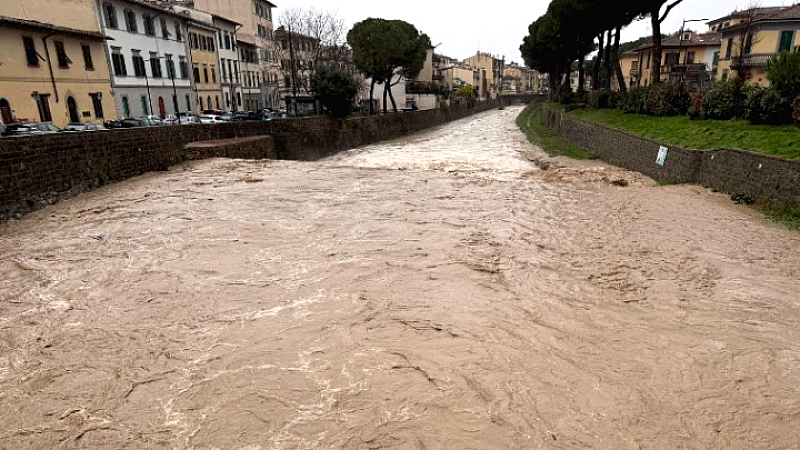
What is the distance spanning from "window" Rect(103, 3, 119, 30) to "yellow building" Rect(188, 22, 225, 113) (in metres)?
9.71

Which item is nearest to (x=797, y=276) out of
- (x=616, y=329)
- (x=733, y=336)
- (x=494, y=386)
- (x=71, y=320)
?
(x=733, y=336)

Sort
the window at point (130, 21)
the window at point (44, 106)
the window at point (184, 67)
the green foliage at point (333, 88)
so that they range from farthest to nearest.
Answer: the window at point (184, 67)
the window at point (130, 21)
the green foliage at point (333, 88)
the window at point (44, 106)

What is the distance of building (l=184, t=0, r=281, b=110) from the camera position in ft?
180

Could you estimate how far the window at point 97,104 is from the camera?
33.4 meters

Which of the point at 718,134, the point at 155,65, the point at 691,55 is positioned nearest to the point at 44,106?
the point at 155,65

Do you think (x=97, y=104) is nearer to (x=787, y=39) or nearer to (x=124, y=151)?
(x=124, y=151)

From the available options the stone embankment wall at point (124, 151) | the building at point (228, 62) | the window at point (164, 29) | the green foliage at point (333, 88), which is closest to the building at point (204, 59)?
the building at point (228, 62)

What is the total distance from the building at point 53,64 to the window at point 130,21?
348 cm

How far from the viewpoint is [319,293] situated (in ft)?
23.4

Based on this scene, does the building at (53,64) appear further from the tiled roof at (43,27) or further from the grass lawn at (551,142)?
the grass lawn at (551,142)

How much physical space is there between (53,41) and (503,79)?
396 feet

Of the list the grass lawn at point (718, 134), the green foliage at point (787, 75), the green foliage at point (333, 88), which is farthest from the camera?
the green foliage at point (333, 88)

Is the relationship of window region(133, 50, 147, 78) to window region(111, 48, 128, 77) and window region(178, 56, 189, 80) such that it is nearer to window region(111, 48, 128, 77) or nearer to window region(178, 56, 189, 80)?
window region(111, 48, 128, 77)

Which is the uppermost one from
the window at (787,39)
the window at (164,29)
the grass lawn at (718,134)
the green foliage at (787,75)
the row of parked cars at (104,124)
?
the window at (164,29)
